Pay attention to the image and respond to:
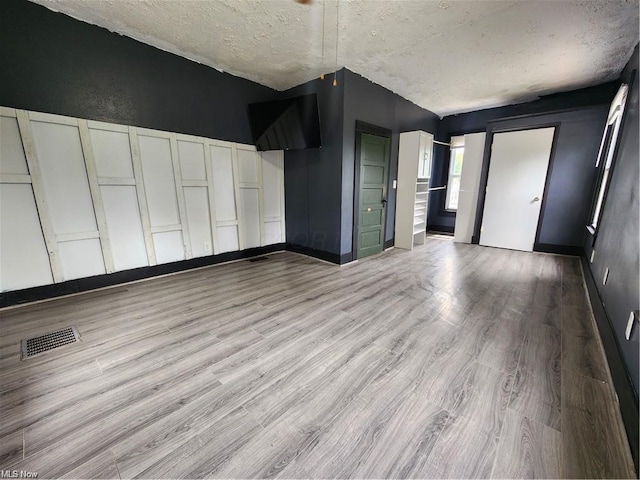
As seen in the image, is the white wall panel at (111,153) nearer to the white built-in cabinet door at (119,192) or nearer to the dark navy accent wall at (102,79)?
the white built-in cabinet door at (119,192)

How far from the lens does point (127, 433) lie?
4.10ft

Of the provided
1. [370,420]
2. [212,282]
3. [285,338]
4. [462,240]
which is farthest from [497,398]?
[462,240]

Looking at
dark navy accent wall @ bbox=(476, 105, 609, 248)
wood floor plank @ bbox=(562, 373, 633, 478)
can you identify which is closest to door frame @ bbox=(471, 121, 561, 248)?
dark navy accent wall @ bbox=(476, 105, 609, 248)

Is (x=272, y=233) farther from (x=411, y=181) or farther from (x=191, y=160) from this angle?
(x=411, y=181)

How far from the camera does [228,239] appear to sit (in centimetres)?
407

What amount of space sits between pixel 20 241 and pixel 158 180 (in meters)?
1.42

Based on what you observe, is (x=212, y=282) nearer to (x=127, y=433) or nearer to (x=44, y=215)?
(x=44, y=215)

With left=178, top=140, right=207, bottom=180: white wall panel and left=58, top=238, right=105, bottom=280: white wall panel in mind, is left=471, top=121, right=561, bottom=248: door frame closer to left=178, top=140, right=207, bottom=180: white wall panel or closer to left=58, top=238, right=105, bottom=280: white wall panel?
left=178, top=140, right=207, bottom=180: white wall panel

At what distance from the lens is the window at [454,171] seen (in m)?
6.08

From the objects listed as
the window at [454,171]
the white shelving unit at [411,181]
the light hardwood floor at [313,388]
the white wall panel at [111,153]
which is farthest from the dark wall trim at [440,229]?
the white wall panel at [111,153]

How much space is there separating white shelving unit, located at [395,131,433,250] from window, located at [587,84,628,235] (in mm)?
2356

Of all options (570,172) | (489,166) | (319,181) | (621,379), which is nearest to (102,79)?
(319,181)

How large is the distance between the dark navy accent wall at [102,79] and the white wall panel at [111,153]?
0.18m

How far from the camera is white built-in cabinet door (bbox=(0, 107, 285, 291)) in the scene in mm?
2430
